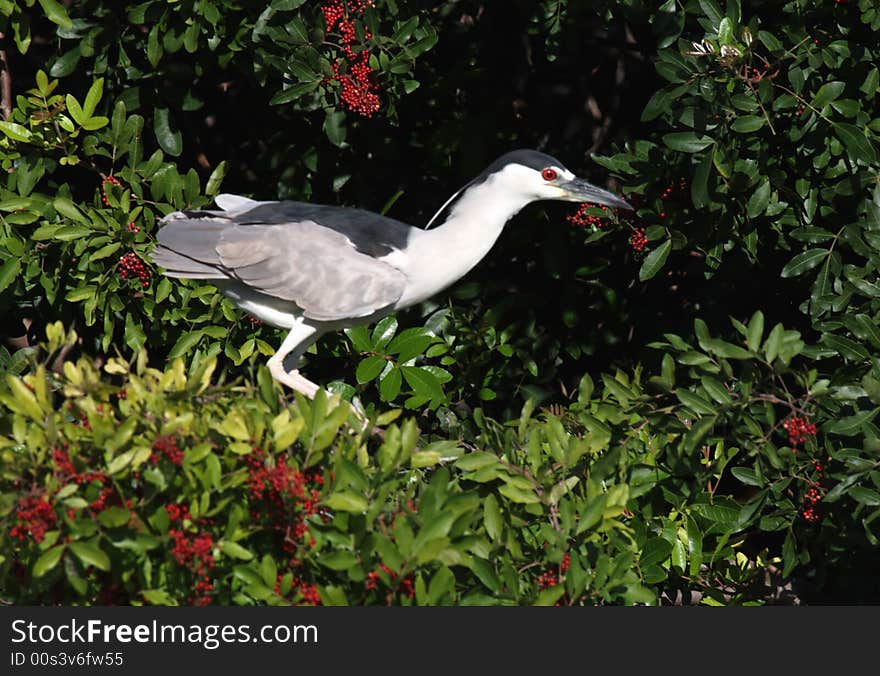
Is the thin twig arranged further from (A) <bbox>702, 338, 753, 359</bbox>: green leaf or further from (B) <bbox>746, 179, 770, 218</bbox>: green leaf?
(A) <bbox>702, 338, 753, 359</bbox>: green leaf

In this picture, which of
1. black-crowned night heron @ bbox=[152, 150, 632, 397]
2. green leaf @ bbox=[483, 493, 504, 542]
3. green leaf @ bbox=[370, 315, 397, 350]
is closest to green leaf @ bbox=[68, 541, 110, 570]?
green leaf @ bbox=[483, 493, 504, 542]

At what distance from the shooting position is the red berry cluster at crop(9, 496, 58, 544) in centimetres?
216

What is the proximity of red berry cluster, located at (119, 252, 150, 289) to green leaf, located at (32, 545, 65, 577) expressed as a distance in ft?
6.14

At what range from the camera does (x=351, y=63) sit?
3.63 metres

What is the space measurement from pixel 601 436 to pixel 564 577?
444 millimetres

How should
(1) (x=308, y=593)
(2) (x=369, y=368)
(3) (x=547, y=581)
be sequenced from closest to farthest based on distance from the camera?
(1) (x=308, y=593), (3) (x=547, y=581), (2) (x=369, y=368)

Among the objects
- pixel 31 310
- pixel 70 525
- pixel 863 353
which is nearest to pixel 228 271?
pixel 31 310

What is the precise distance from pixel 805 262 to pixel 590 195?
2.32 ft

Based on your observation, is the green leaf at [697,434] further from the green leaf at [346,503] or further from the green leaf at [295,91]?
the green leaf at [295,91]

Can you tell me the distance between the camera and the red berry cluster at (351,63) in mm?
3580

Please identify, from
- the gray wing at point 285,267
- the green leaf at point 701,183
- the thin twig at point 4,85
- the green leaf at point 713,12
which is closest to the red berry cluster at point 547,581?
the green leaf at point 701,183

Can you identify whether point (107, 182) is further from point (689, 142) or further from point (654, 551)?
point (654, 551)

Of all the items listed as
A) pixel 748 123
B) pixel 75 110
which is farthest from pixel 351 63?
pixel 748 123

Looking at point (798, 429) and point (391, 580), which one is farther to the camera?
point (798, 429)
